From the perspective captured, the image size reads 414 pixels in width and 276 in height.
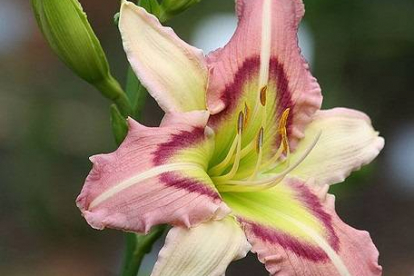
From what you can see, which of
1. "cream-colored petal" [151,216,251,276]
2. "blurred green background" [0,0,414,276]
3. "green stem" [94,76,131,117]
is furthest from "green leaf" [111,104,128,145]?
"blurred green background" [0,0,414,276]

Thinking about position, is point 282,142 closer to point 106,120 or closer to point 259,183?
point 259,183

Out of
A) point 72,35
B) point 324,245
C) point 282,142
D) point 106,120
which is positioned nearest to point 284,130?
point 282,142

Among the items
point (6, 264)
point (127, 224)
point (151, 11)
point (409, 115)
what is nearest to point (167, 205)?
point (127, 224)

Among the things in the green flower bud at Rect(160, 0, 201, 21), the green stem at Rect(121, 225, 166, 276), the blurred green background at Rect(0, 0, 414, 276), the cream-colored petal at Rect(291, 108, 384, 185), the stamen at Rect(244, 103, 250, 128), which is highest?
the green flower bud at Rect(160, 0, 201, 21)

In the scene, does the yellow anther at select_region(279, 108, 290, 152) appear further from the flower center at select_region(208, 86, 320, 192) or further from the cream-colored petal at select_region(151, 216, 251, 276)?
the cream-colored petal at select_region(151, 216, 251, 276)

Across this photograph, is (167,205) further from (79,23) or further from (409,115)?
(409,115)

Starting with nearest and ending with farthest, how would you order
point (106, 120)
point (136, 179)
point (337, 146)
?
1. point (136, 179)
2. point (337, 146)
3. point (106, 120)
